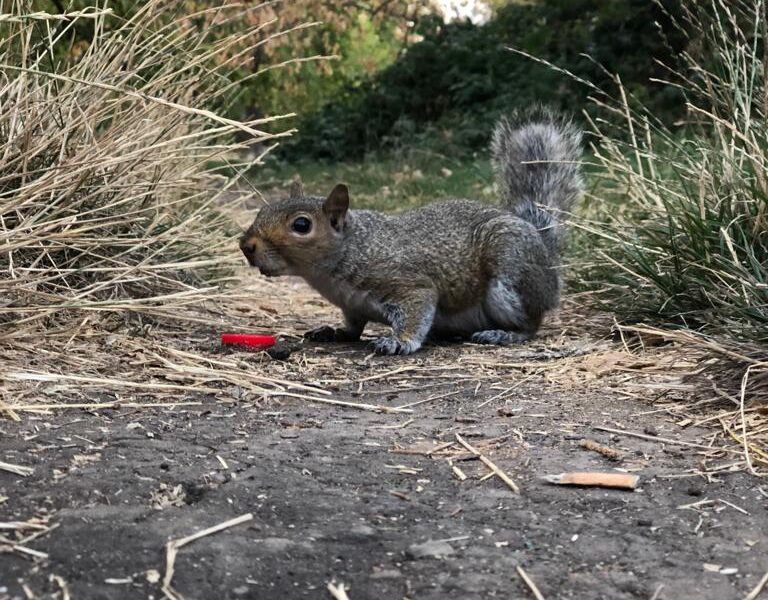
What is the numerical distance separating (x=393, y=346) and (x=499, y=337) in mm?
571

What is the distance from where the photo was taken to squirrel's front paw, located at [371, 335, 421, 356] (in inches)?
169

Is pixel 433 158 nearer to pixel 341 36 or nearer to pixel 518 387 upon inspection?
pixel 341 36

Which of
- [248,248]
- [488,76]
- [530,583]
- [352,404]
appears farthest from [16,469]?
[488,76]

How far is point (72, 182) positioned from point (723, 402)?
2483 millimetres

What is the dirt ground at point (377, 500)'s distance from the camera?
1929 millimetres

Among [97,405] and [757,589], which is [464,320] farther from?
[757,589]

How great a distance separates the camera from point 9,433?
2529 millimetres

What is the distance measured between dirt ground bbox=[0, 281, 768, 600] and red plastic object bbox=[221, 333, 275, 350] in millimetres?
892

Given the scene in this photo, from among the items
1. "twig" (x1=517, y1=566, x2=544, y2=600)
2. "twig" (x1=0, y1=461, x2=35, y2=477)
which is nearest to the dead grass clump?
"twig" (x1=0, y1=461, x2=35, y2=477)

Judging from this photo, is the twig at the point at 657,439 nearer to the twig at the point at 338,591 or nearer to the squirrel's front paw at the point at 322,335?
the twig at the point at 338,591

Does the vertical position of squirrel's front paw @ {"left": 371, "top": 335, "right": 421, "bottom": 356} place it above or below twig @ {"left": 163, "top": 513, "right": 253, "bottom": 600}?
below

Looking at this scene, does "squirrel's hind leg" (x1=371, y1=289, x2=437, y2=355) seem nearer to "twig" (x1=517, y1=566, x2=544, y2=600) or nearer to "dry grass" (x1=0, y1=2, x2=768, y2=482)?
"dry grass" (x1=0, y1=2, x2=768, y2=482)

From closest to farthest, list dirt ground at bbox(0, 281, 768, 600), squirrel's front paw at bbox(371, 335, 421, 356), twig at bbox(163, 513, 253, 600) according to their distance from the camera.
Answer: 1. twig at bbox(163, 513, 253, 600)
2. dirt ground at bbox(0, 281, 768, 600)
3. squirrel's front paw at bbox(371, 335, 421, 356)

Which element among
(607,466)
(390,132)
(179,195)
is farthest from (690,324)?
(390,132)
